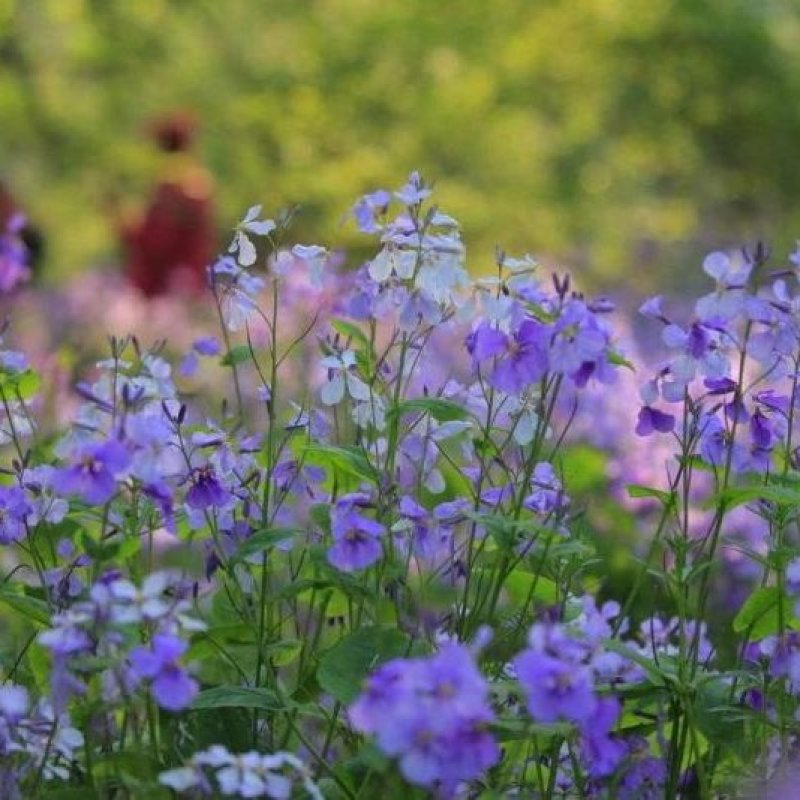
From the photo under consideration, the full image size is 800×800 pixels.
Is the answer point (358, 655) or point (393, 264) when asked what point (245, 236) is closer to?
point (393, 264)

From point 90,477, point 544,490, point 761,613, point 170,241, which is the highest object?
point 170,241

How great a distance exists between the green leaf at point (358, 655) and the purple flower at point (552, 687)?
0.32 metres

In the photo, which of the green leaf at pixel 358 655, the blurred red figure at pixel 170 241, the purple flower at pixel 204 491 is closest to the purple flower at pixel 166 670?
the green leaf at pixel 358 655

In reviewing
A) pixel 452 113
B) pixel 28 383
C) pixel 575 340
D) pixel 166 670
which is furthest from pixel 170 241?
pixel 166 670

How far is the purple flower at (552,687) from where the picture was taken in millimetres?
1052

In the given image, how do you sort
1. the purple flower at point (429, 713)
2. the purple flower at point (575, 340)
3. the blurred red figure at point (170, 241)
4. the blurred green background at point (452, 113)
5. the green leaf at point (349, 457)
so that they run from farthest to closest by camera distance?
the blurred green background at point (452, 113) → the blurred red figure at point (170, 241) → the green leaf at point (349, 457) → the purple flower at point (575, 340) → the purple flower at point (429, 713)

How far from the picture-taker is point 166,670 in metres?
1.15

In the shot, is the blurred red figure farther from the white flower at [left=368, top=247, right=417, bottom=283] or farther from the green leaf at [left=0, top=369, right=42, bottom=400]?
the white flower at [left=368, top=247, right=417, bottom=283]

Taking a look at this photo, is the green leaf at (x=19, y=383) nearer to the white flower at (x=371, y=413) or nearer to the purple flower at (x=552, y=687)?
the white flower at (x=371, y=413)

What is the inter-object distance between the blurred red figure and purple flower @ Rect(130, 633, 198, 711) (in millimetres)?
6678

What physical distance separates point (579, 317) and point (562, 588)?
35 centimetres

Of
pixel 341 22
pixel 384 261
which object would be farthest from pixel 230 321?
pixel 341 22

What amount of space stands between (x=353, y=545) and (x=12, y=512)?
0.35 m

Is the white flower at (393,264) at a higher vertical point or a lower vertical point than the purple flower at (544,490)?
higher
